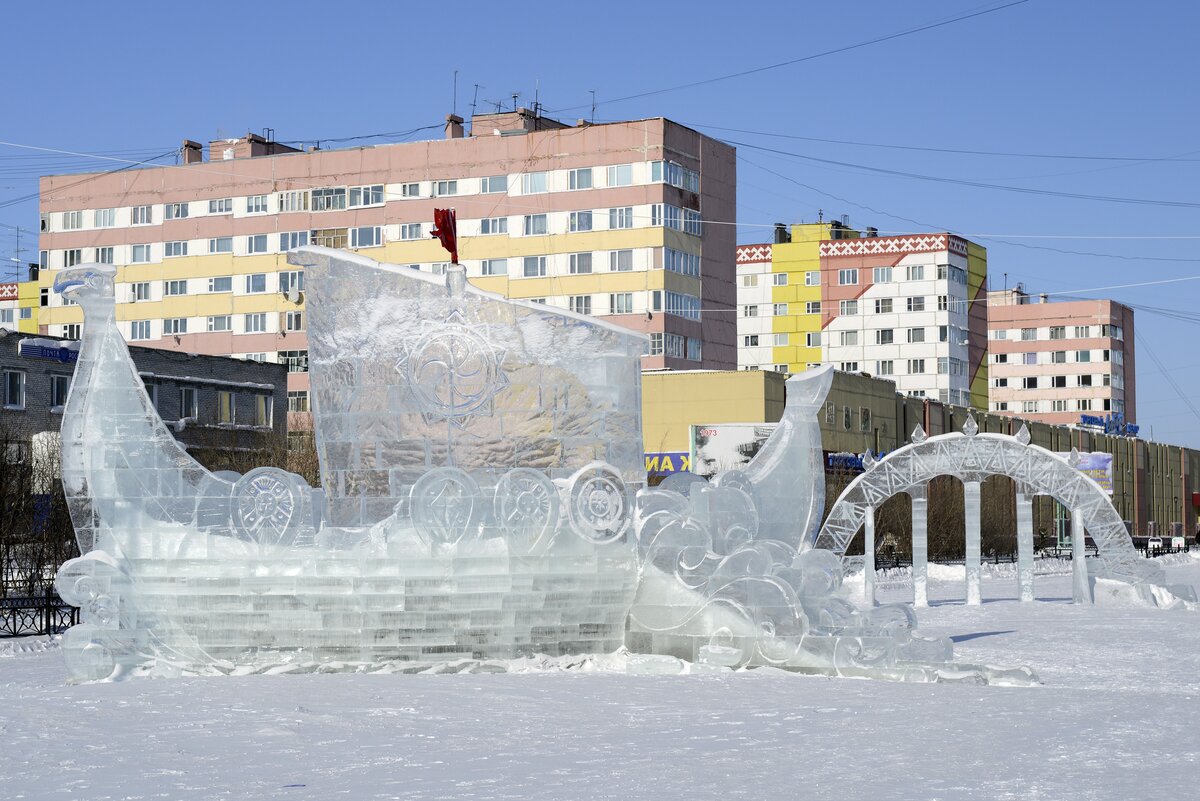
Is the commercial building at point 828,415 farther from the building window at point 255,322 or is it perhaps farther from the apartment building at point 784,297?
the building window at point 255,322

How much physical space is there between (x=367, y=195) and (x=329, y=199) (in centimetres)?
149

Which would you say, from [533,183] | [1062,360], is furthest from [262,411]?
[1062,360]

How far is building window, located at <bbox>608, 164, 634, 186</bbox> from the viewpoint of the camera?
53844 millimetres

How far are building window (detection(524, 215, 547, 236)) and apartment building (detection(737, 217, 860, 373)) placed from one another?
28.2m

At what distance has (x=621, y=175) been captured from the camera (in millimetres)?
53969

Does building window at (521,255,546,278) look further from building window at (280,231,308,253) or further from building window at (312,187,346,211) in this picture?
building window at (280,231,308,253)

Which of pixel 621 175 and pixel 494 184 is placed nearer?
pixel 621 175

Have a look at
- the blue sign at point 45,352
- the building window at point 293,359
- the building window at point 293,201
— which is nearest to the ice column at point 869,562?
the blue sign at point 45,352

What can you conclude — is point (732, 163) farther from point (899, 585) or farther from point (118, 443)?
point (118, 443)

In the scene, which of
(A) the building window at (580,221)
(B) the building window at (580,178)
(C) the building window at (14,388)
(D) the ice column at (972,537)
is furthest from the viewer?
(A) the building window at (580,221)

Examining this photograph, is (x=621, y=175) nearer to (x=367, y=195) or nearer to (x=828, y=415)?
(x=367, y=195)

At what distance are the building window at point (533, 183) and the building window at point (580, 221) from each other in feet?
4.81

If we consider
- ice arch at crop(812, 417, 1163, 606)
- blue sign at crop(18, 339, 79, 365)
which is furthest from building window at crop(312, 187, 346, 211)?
ice arch at crop(812, 417, 1163, 606)

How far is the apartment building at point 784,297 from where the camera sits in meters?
81.4
